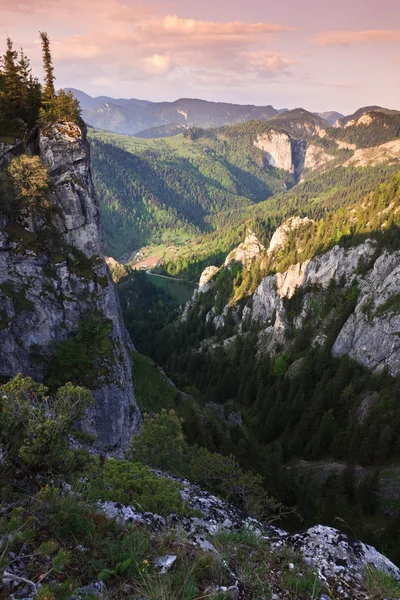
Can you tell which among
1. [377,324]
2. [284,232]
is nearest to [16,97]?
[377,324]

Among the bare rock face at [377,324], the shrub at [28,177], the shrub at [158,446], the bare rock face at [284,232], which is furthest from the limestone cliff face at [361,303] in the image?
the shrub at [28,177]

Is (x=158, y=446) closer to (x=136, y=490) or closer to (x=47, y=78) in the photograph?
(x=136, y=490)

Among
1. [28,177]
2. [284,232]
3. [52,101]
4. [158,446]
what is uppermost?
[52,101]

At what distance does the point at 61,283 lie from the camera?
4738 cm

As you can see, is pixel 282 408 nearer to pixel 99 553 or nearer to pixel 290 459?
pixel 290 459

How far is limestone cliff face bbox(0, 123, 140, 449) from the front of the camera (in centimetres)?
4253

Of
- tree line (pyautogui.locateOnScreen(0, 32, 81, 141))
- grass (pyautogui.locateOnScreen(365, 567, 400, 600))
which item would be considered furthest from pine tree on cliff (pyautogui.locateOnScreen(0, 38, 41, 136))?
grass (pyautogui.locateOnScreen(365, 567, 400, 600))

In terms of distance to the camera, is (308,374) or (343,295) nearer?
(308,374)

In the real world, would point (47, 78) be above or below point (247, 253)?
above

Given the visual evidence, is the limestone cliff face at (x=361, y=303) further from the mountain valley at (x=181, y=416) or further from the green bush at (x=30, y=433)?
the green bush at (x=30, y=433)

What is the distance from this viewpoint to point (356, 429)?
69.4 m

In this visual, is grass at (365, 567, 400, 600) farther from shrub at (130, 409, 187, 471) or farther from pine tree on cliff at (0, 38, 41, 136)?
pine tree on cliff at (0, 38, 41, 136)

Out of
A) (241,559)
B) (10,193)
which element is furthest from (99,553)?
(10,193)

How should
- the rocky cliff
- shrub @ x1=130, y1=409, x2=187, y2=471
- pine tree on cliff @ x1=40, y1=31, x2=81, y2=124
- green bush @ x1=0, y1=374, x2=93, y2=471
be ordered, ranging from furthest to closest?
the rocky cliff < pine tree on cliff @ x1=40, y1=31, x2=81, y2=124 < shrub @ x1=130, y1=409, x2=187, y2=471 < green bush @ x1=0, y1=374, x2=93, y2=471
